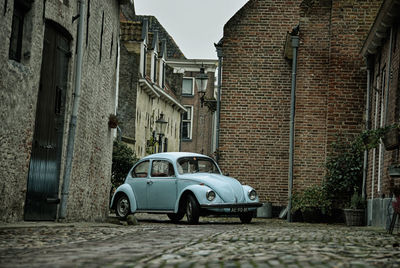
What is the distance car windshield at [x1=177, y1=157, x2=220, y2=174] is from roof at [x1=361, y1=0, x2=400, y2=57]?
171 inches

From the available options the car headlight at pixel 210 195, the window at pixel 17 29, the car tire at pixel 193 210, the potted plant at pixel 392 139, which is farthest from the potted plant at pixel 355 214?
the window at pixel 17 29

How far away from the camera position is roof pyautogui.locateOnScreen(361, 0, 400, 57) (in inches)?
534

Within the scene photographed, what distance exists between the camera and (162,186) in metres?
16.8

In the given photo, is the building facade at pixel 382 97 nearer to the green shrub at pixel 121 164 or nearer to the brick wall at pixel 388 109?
the brick wall at pixel 388 109

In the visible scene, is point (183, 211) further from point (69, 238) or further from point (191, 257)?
point (191, 257)

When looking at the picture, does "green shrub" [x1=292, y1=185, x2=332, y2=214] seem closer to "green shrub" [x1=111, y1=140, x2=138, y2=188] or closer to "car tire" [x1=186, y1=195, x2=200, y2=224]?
"car tire" [x1=186, y1=195, x2=200, y2=224]

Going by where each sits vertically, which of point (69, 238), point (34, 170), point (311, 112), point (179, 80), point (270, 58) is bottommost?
point (69, 238)

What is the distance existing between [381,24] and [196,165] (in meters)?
5.22

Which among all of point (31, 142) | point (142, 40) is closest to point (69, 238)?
point (31, 142)

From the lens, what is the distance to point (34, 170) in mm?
13227

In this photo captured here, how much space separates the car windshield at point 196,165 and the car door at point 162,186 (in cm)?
26

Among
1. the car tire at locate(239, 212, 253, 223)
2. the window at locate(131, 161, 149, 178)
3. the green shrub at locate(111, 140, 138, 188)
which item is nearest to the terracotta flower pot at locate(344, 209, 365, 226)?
the car tire at locate(239, 212, 253, 223)

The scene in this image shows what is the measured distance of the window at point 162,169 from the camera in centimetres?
1692

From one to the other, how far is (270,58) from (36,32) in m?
10.6
